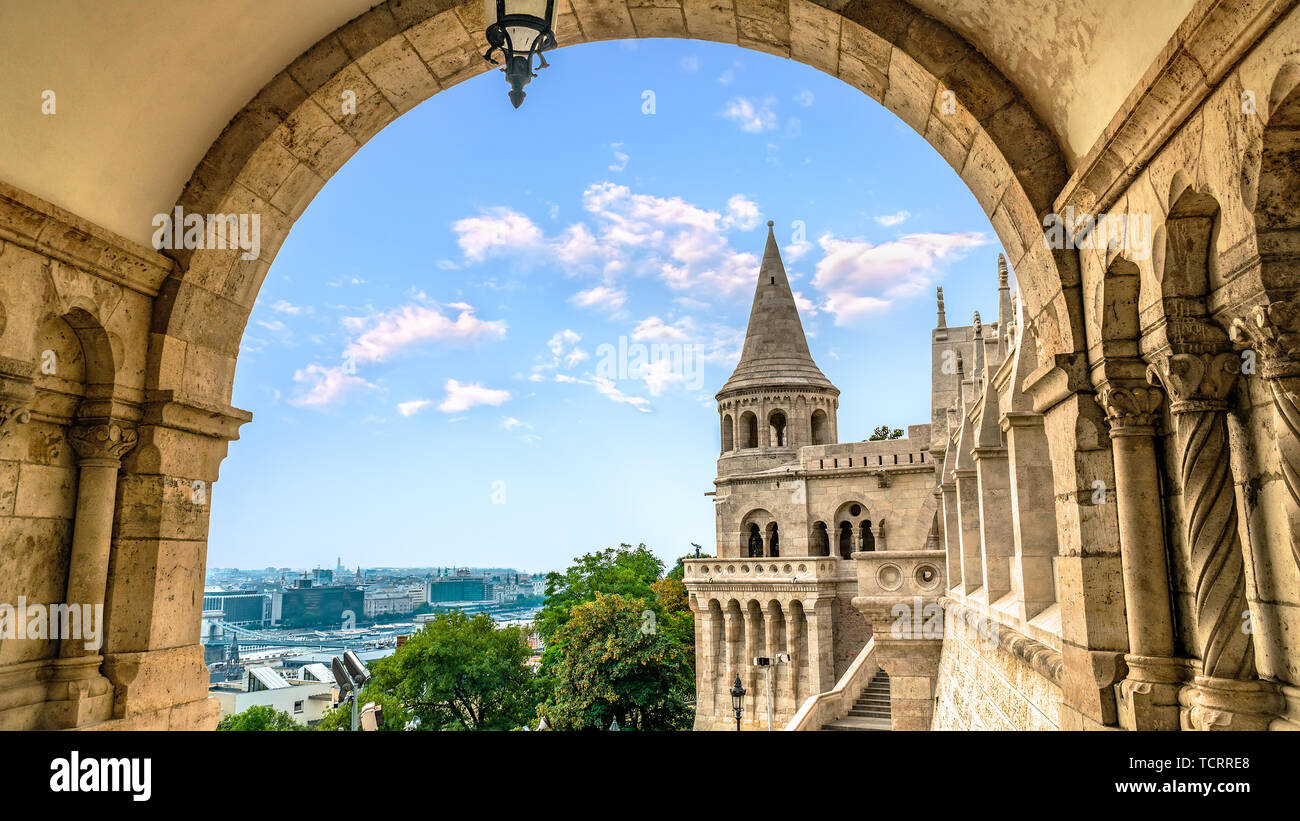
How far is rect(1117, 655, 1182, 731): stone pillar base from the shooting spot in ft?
10.0

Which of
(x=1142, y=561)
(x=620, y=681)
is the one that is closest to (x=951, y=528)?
(x=1142, y=561)

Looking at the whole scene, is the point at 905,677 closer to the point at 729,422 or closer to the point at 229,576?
the point at 729,422

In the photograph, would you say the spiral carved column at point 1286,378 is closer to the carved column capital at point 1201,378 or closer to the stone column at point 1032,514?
the carved column capital at point 1201,378

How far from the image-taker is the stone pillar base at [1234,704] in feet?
8.58

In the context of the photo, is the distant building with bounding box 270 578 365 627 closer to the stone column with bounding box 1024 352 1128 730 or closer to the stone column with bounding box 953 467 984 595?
the stone column with bounding box 953 467 984 595

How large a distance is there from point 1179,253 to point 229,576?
86.1 m

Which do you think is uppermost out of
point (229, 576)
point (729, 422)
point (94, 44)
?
point (729, 422)

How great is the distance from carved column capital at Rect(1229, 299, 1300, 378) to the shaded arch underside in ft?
3.94

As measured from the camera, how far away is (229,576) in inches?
3012

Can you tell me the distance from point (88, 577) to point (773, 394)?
3008 centimetres

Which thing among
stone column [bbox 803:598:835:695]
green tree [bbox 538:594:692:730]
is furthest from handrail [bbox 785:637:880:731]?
stone column [bbox 803:598:835:695]

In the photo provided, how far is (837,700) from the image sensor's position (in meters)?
16.3
